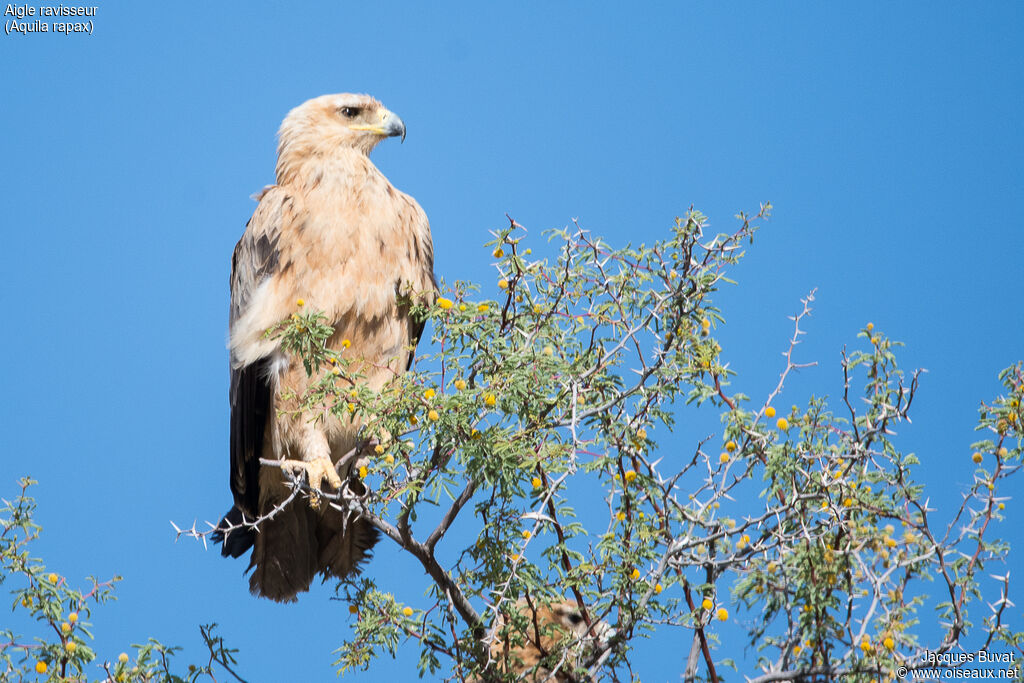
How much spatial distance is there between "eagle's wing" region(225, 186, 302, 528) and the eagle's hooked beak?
0.50 m

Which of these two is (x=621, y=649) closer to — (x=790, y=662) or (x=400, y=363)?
(x=790, y=662)

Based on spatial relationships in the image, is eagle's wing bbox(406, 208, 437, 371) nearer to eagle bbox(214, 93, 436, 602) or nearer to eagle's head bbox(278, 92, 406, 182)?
eagle bbox(214, 93, 436, 602)

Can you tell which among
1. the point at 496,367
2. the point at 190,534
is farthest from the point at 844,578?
the point at 190,534

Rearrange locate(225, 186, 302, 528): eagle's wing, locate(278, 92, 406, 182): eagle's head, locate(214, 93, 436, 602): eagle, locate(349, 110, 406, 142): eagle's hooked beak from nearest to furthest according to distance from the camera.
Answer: locate(214, 93, 436, 602): eagle
locate(225, 186, 302, 528): eagle's wing
locate(278, 92, 406, 182): eagle's head
locate(349, 110, 406, 142): eagle's hooked beak

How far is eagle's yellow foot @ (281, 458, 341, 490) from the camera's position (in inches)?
172

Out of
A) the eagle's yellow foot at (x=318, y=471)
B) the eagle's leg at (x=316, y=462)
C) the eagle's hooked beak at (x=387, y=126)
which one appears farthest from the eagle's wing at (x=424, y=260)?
the eagle's yellow foot at (x=318, y=471)

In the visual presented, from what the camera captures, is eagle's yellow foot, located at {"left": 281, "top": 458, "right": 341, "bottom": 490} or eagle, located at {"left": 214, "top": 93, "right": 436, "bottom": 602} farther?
eagle, located at {"left": 214, "top": 93, "right": 436, "bottom": 602}

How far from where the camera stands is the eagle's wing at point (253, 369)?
4742 mm

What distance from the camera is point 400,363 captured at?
4898mm

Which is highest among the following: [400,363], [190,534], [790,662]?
[400,363]

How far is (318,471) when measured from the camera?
442 cm

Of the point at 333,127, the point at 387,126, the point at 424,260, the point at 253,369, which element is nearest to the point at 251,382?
the point at 253,369

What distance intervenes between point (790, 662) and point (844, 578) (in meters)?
0.35

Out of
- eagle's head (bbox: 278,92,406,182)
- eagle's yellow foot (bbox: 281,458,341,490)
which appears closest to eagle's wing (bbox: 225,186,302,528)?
eagle's head (bbox: 278,92,406,182)
